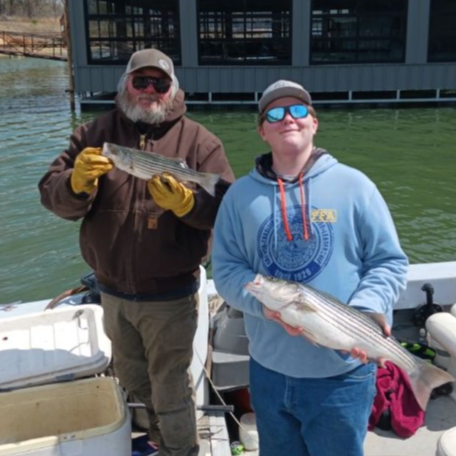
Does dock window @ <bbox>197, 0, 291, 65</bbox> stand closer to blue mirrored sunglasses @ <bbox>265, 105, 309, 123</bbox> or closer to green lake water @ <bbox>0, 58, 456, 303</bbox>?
green lake water @ <bbox>0, 58, 456, 303</bbox>

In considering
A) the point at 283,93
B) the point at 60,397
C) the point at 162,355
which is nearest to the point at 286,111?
the point at 283,93

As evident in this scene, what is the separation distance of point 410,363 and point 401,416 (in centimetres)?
147

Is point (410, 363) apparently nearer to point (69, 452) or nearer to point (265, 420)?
point (265, 420)

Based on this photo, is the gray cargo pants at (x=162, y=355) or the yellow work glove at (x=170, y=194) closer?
the yellow work glove at (x=170, y=194)

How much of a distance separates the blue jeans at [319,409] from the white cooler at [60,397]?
0.68 metres

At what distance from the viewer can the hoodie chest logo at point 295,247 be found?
2.11 m

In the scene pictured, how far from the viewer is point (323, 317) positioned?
6.59 feet

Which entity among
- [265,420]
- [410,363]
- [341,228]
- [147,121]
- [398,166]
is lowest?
[398,166]

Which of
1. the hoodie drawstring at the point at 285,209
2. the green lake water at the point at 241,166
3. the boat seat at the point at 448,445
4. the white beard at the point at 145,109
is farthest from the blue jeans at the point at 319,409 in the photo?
the green lake water at the point at 241,166

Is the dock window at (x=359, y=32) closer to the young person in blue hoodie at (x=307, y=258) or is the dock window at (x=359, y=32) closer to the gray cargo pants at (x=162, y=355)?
the gray cargo pants at (x=162, y=355)

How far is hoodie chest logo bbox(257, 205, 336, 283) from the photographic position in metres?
2.11

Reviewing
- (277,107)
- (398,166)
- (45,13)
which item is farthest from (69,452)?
(45,13)

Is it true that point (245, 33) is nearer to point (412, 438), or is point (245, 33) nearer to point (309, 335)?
point (412, 438)

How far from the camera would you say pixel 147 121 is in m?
2.76
